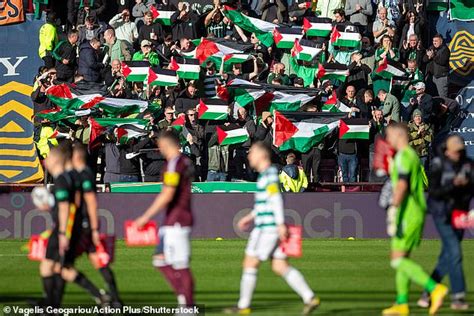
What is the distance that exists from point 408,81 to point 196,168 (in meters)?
6.53

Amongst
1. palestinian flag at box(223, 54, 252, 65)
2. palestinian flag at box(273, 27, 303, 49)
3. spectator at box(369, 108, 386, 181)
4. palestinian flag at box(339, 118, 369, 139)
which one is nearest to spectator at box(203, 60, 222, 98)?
palestinian flag at box(223, 54, 252, 65)

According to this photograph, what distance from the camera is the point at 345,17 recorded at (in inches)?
1326

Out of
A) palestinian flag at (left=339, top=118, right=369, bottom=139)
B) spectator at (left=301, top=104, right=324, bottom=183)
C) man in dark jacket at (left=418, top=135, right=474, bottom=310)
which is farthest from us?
spectator at (left=301, top=104, right=324, bottom=183)

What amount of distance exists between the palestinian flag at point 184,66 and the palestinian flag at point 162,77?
231mm

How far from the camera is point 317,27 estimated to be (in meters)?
32.8

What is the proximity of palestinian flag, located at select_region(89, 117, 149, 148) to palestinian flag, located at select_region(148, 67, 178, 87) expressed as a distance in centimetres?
135

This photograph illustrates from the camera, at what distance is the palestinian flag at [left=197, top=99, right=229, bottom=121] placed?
30.3m

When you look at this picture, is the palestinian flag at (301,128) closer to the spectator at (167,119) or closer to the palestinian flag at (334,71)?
the palestinian flag at (334,71)

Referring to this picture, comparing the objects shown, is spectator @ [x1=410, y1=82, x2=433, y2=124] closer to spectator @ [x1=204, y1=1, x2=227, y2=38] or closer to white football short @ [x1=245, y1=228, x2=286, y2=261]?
spectator @ [x1=204, y1=1, x2=227, y2=38]

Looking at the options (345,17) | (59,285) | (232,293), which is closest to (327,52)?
(345,17)

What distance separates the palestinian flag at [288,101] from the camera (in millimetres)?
31141

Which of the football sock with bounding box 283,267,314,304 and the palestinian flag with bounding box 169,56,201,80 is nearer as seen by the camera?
the football sock with bounding box 283,267,314,304

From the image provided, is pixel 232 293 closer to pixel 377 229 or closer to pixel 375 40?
pixel 377 229

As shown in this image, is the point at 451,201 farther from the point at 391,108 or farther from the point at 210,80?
the point at 210,80
